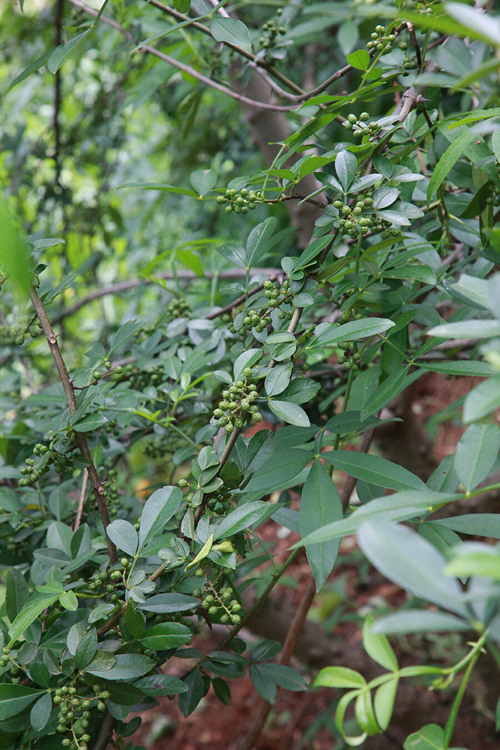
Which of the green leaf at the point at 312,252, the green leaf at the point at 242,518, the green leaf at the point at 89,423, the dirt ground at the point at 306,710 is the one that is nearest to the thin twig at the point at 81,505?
the green leaf at the point at 89,423

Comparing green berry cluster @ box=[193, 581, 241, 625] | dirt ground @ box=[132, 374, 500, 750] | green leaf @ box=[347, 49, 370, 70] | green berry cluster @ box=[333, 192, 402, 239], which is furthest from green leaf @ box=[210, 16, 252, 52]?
dirt ground @ box=[132, 374, 500, 750]

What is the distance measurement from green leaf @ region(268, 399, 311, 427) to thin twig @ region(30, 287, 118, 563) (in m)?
0.20

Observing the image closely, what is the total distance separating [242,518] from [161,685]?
17 cm

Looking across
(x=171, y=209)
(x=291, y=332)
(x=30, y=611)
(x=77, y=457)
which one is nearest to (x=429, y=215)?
(x=291, y=332)

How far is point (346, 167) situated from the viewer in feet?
1.74

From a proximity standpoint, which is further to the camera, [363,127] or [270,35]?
[270,35]

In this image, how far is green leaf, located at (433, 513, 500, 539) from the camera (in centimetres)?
47

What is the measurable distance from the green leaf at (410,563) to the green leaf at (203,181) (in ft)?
1.56

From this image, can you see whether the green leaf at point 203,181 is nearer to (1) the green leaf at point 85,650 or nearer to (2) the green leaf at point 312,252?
(2) the green leaf at point 312,252

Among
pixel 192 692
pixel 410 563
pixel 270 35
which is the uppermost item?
pixel 270 35

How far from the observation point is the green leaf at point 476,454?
38cm

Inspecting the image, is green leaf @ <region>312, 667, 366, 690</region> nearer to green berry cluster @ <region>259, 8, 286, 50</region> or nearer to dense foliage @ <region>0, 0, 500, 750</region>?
dense foliage @ <region>0, 0, 500, 750</region>

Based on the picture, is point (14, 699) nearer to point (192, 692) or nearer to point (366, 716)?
point (192, 692)

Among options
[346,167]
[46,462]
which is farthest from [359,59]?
[46,462]
